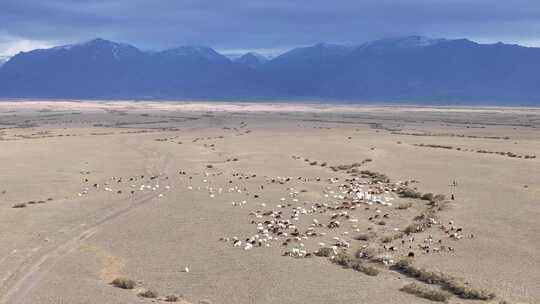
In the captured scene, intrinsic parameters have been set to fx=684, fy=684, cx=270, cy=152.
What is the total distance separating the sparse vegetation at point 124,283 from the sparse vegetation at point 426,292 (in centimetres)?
638

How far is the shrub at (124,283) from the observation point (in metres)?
16.2

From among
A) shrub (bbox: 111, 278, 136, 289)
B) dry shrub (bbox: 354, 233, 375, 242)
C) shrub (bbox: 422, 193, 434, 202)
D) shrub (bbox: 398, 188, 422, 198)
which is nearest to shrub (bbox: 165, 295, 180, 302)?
shrub (bbox: 111, 278, 136, 289)

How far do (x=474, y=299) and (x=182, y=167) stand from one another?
1162 inches

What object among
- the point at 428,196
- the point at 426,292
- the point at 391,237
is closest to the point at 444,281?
the point at 426,292

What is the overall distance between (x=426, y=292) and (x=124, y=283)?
705cm

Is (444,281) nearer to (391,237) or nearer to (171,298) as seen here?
(391,237)

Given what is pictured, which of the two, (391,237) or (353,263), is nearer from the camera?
(353,263)

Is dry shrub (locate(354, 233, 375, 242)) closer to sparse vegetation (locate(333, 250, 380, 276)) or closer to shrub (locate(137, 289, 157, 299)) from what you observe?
sparse vegetation (locate(333, 250, 380, 276))

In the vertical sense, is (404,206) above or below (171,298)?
above

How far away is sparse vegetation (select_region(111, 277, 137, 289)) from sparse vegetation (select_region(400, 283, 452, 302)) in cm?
638

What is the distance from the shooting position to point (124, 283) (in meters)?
16.3

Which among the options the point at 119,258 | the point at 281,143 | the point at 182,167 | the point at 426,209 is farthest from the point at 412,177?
the point at 281,143

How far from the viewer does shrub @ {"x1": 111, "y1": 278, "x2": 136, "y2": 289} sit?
53.3 feet

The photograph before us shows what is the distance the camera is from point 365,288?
16.2 m
